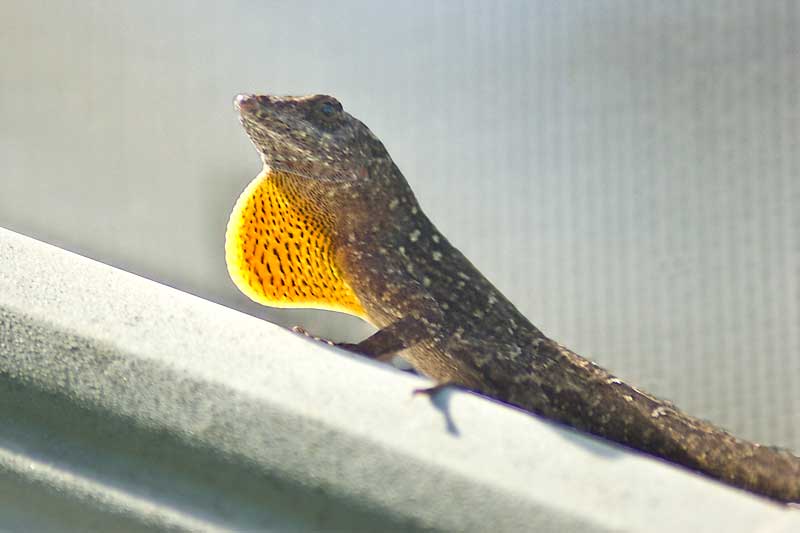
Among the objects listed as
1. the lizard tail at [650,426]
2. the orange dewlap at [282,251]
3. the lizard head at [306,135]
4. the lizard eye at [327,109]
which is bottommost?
the lizard tail at [650,426]

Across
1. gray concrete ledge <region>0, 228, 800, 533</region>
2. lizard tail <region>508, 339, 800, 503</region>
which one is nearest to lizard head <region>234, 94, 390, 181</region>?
lizard tail <region>508, 339, 800, 503</region>

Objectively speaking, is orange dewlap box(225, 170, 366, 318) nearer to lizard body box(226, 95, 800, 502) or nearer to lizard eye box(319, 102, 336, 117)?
lizard body box(226, 95, 800, 502)

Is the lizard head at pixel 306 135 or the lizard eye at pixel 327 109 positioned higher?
the lizard eye at pixel 327 109

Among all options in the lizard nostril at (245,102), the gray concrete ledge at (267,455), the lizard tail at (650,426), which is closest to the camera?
the gray concrete ledge at (267,455)

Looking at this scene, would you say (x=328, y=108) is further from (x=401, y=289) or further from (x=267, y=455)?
(x=267, y=455)

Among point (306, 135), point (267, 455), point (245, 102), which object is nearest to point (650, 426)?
point (306, 135)

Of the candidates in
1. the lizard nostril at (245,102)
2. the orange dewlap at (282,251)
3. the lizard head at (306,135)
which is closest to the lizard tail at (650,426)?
the orange dewlap at (282,251)

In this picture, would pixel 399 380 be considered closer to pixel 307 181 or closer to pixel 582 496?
pixel 582 496

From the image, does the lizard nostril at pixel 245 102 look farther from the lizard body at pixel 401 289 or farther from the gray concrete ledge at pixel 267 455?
the gray concrete ledge at pixel 267 455
